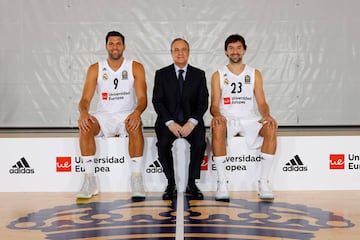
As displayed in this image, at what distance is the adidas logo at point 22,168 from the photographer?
4.91 meters

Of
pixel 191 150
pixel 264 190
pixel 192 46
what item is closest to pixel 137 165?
pixel 191 150

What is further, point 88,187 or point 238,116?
point 238,116

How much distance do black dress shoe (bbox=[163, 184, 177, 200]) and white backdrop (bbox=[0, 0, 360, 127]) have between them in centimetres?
306

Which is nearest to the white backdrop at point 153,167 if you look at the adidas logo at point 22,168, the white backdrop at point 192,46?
the adidas logo at point 22,168

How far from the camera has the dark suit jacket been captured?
470cm

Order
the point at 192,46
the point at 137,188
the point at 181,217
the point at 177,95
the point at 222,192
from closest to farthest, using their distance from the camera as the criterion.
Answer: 1. the point at 181,217
2. the point at 222,192
3. the point at 137,188
4. the point at 177,95
5. the point at 192,46

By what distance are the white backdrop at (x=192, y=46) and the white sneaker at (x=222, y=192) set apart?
323 cm

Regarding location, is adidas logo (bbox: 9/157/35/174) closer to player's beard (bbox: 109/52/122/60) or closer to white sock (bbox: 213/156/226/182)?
player's beard (bbox: 109/52/122/60)

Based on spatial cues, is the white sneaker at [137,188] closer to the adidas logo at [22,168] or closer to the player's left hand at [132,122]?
the player's left hand at [132,122]

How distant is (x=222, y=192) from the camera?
446 centimetres

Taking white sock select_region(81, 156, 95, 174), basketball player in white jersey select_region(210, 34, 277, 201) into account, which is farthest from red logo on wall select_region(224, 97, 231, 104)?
white sock select_region(81, 156, 95, 174)

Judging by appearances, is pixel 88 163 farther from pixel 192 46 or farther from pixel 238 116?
pixel 192 46

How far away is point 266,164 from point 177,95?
998 mm

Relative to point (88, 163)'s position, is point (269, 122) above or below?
above
